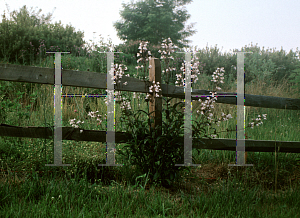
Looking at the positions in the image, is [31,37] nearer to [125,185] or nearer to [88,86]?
[88,86]

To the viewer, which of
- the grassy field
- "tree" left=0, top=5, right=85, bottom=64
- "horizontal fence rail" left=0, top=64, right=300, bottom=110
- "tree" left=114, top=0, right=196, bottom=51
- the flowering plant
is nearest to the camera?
the grassy field

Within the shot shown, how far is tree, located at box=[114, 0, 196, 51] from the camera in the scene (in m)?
17.5

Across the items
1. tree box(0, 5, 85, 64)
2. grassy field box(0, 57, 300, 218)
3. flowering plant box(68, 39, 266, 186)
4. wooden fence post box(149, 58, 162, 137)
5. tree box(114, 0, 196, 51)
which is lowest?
grassy field box(0, 57, 300, 218)

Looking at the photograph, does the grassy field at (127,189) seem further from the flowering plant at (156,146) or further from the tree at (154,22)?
the tree at (154,22)

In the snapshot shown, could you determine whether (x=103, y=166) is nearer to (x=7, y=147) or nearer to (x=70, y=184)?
(x=70, y=184)

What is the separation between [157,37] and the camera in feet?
56.9

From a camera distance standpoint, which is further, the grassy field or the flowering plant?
the flowering plant

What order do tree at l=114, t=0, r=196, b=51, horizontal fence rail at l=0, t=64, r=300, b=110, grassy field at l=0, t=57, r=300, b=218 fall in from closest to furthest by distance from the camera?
grassy field at l=0, t=57, r=300, b=218 → horizontal fence rail at l=0, t=64, r=300, b=110 → tree at l=114, t=0, r=196, b=51

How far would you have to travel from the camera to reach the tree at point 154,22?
17.5 metres

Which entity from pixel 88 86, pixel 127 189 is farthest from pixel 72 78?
pixel 127 189

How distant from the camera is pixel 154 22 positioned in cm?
1770

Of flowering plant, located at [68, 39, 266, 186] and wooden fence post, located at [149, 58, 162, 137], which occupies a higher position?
wooden fence post, located at [149, 58, 162, 137]

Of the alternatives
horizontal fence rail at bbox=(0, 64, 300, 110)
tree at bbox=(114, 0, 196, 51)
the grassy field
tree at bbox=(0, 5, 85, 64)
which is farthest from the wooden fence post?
tree at bbox=(114, 0, 196, 51)

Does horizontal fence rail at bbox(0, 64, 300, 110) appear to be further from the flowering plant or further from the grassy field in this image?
the grassy field
